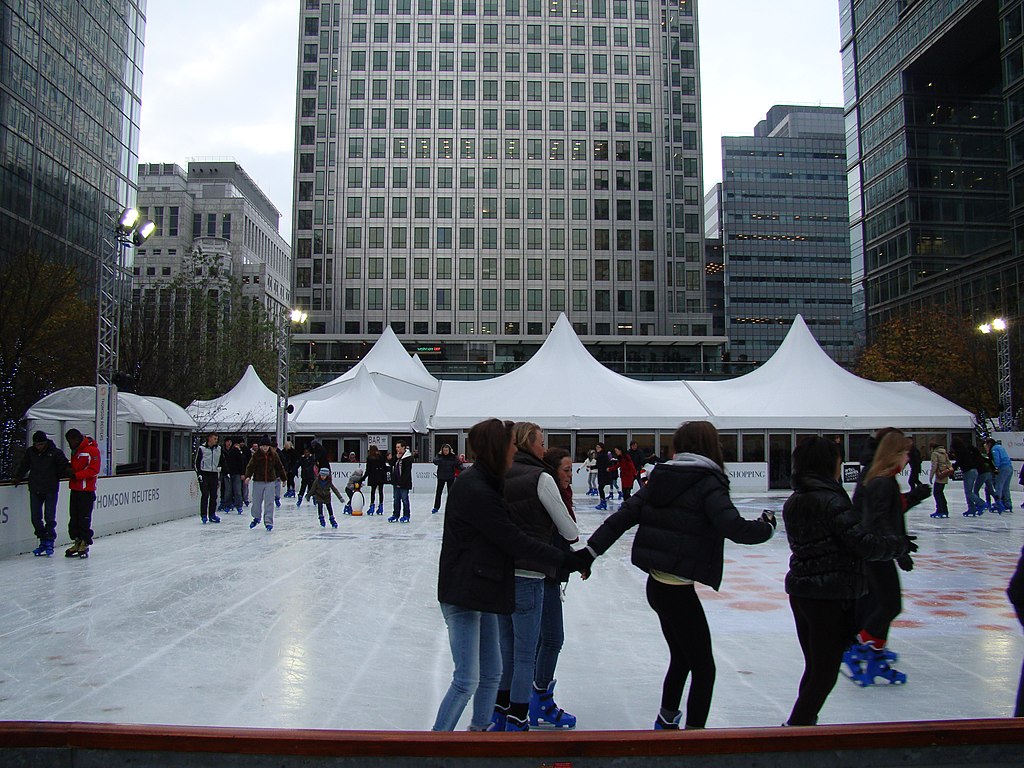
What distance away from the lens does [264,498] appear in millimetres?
14852

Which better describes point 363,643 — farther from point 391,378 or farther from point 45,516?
point 391,378

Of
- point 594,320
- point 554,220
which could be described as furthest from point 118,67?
point 594,320

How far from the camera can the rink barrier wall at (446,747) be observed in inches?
99.8

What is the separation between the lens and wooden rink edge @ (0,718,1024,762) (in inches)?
99.7

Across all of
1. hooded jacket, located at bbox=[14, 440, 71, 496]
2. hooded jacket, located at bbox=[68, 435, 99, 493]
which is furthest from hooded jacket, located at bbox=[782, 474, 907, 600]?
hooded jacket, located at bbox=[14, 440, 71, 496]

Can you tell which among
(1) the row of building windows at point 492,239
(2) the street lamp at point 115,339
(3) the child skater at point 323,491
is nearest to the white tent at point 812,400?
(3) the child skater at point 323,491

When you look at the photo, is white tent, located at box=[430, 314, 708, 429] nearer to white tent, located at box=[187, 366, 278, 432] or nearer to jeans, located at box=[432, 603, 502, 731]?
white tent, located at box=[187, 366, 278, 432]

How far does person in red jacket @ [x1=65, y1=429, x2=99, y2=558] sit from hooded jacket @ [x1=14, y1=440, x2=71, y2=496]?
0.19m

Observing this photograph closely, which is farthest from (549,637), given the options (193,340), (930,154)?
(930,154)

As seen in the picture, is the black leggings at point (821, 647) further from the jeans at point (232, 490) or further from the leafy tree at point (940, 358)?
the leafy tree at point (940, 358)

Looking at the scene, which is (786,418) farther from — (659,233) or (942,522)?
(659,233)

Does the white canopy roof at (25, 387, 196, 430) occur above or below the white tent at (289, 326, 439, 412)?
below

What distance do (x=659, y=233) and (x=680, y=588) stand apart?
232 ft

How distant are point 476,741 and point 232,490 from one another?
715 inches
